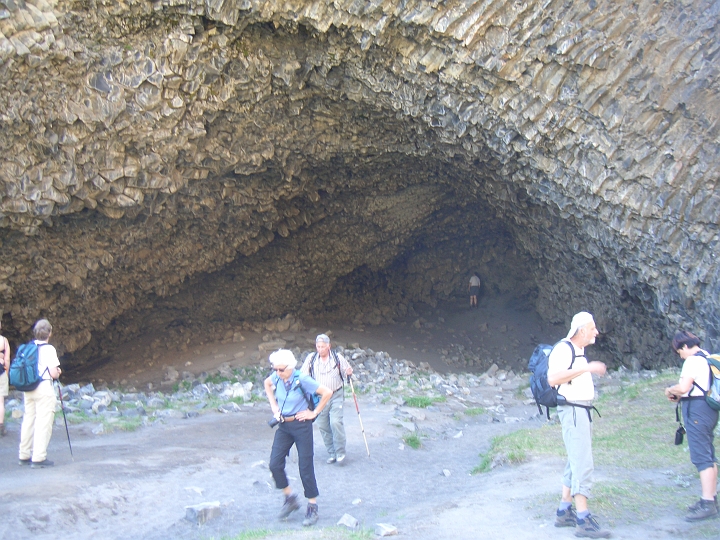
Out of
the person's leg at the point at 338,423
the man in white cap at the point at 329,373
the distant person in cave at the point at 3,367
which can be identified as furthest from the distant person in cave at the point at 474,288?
the distant person in cave at the point at 3,367

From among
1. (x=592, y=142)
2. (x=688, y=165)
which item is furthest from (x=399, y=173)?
(x=688, y=165)

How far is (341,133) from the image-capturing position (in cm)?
1496

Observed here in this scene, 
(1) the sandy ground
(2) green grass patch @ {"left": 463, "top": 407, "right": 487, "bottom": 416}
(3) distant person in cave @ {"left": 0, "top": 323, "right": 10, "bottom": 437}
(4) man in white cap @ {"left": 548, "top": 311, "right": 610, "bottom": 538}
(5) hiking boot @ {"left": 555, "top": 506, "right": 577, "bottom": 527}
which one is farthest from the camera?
(2) green grass patch @ {"left": 463, "top": 407, "right": 487, "bottom": 416}

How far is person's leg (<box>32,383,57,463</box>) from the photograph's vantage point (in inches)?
295

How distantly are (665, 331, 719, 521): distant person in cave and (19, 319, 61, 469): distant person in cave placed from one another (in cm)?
666

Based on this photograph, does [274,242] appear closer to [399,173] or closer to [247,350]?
[247,350]

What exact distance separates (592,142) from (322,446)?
24.9 feet

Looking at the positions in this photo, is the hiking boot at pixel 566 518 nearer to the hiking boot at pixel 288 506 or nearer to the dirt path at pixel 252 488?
the dirt path at pixel 252 488

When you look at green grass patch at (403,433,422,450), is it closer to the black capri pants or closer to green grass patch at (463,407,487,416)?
green grass patch at (463,407,487,416)

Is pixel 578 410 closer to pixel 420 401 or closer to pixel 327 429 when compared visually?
Result: pixel 327 429

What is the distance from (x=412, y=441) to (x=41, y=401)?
5.15m

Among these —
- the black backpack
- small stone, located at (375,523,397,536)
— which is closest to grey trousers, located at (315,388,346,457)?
small stone, located at (375,523,397,536)

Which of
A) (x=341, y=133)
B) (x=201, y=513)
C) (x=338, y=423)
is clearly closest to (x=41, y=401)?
(x=201, y=513)

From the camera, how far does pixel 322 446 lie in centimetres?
934
